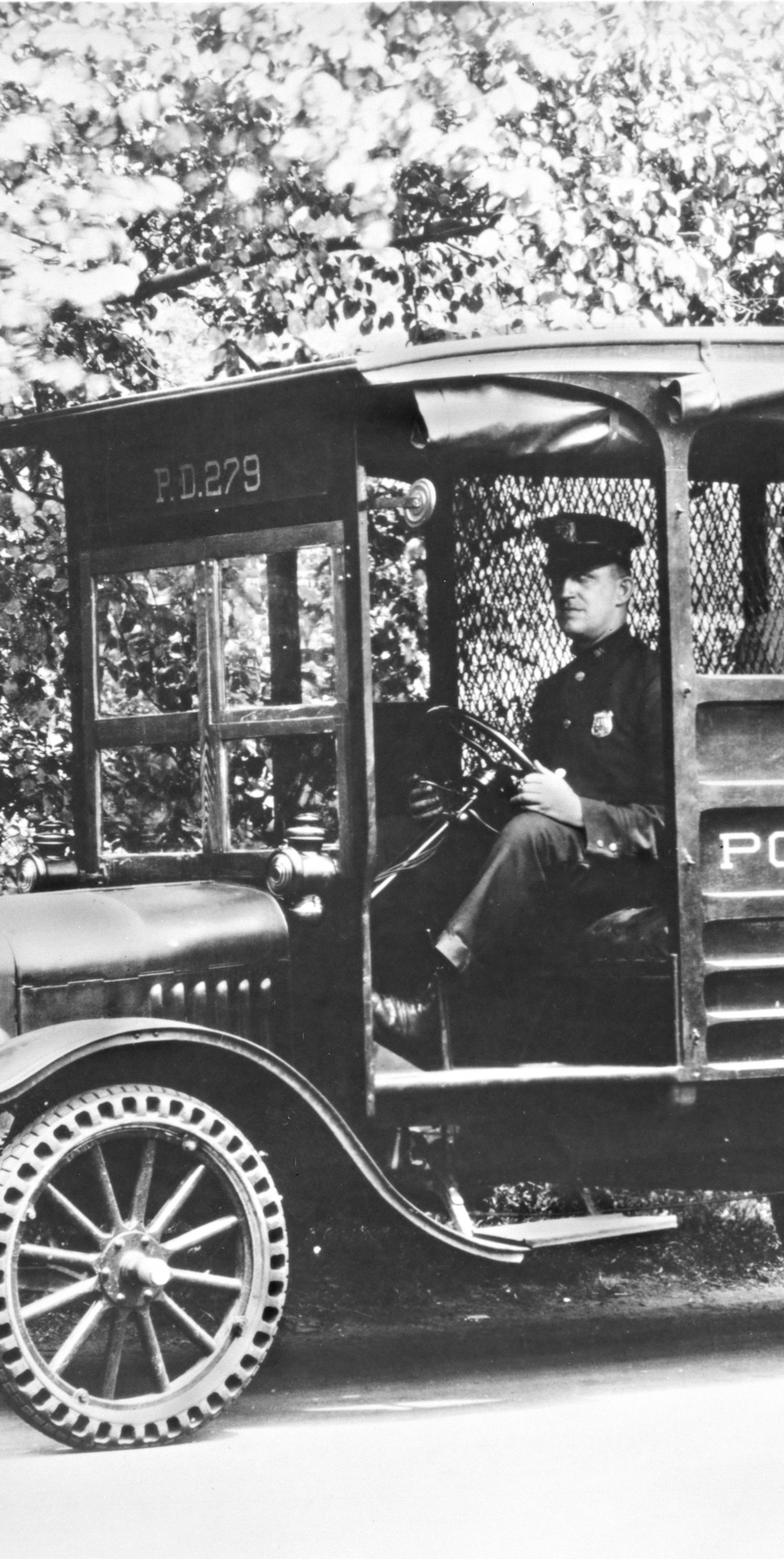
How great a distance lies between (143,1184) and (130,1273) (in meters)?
0.18

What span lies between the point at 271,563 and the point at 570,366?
930 mm

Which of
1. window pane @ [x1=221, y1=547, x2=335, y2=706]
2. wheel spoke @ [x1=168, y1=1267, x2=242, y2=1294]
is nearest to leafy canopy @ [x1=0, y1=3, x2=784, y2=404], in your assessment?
window pane @ [x1=221, y1=547, x2=335, y2=706]

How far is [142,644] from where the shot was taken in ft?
18.4

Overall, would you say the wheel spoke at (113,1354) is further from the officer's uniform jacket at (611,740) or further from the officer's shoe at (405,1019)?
the officer's uniform jacket at (611,740)

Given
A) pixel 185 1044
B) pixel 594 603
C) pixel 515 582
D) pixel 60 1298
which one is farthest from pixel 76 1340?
pixel 515 582

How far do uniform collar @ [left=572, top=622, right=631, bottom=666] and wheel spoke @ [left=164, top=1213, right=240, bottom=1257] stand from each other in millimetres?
1782

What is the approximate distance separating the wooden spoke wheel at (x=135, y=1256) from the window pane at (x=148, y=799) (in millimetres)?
1010

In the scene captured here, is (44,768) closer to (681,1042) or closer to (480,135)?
(480,135)

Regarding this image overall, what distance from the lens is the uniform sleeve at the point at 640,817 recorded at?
480cm

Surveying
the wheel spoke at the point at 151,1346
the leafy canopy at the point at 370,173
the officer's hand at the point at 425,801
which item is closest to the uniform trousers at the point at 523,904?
the officer's hand at the point at 425,801

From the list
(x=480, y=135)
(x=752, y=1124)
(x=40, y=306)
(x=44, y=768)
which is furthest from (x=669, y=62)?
(x=752, y=1124)

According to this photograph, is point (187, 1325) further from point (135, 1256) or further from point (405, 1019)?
point (405, 1019)

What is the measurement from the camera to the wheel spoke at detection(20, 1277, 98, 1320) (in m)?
4.02

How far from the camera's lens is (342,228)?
6.98m
